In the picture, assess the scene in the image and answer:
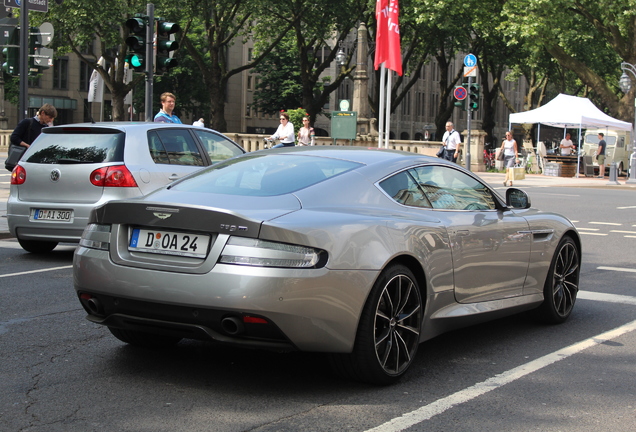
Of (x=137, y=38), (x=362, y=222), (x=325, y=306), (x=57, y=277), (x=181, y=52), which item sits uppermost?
(x=181, y=52)

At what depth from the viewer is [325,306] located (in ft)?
15.1

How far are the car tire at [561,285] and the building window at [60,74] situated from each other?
6753 centimetres

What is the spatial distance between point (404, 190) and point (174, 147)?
17.6ft

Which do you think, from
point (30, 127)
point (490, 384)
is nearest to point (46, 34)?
point (30, 127)

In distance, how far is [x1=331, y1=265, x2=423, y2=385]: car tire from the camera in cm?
481

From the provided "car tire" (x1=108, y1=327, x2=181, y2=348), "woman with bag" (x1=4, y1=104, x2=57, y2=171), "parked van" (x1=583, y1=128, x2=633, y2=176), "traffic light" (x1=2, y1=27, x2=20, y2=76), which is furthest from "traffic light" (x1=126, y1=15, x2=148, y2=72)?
"parked van" (x1=583, y1=128, x2=633, y2=176)

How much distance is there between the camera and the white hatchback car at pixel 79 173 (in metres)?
9.71

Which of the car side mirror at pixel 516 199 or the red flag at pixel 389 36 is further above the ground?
the red flag at pixel 389 36

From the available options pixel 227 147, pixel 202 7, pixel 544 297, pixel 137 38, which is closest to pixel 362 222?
Result: pixel 544 297

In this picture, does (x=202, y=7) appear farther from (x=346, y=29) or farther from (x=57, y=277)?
(x=57, y=277)

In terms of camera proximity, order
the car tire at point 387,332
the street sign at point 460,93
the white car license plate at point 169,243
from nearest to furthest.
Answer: the white car license plate at point 169,243 → the car tire at point 387,332 → the street sign at point 460,93

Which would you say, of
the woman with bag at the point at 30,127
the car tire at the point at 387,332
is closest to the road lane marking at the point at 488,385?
the car tire at the point at 387,332

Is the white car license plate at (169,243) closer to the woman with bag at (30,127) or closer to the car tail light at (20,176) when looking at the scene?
the car tail light at (20,176)

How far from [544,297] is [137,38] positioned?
965 centimetres
